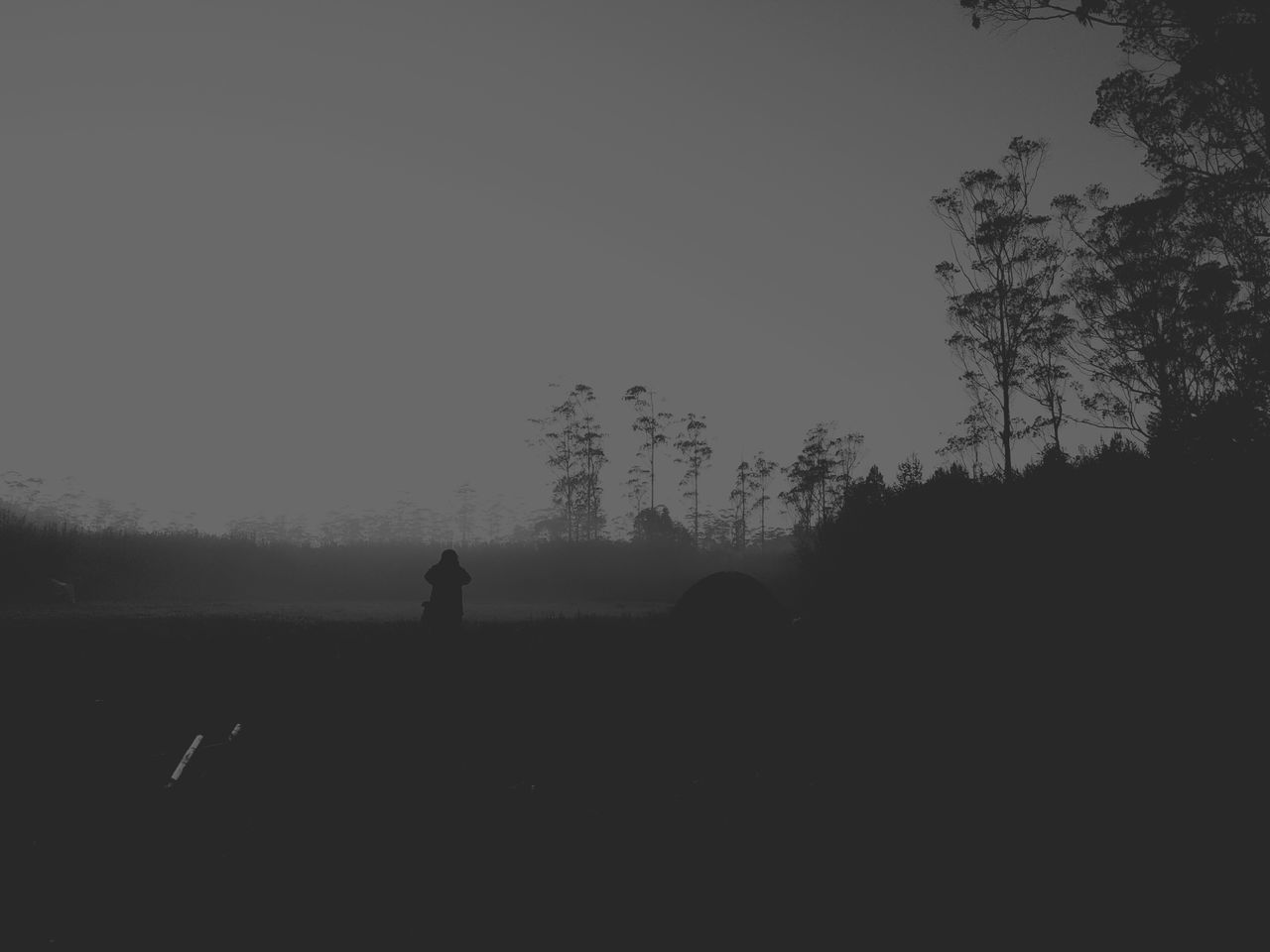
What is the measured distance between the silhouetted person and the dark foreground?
479 mm

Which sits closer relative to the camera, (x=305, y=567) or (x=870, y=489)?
(x=870, y=489)

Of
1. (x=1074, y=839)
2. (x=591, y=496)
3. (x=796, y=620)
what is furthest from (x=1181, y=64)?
(x=591, y=496)

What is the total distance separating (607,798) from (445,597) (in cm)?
500

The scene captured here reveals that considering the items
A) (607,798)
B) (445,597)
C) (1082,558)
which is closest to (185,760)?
(607,798)

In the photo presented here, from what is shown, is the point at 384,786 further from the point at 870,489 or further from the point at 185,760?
the point at 870,489

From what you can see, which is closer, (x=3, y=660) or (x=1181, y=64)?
(x=3, y=660)

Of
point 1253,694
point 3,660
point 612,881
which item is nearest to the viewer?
point 612,881

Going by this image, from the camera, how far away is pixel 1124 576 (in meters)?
9.28

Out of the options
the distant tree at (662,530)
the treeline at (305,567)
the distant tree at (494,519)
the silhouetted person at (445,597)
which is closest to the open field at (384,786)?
the silhouetted person at (445,597)

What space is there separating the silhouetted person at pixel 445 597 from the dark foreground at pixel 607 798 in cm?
48

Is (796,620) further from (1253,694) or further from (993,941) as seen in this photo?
(993,941)

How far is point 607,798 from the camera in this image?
5406 millimetres

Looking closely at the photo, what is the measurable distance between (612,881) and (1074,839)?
347 cm

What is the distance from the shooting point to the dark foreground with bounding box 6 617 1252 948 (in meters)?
3.68
